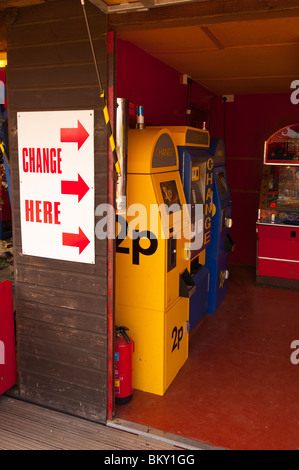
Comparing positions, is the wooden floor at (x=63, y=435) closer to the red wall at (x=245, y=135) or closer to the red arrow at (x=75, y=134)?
the red arrow at (x=75, y=134)

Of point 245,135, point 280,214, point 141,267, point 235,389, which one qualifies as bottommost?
point 235,389

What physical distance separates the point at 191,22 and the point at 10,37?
1.27 m

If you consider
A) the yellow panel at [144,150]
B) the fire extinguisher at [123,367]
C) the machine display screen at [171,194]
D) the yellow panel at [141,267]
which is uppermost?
the yellow panel at [144,150]

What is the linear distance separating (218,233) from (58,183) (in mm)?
2447

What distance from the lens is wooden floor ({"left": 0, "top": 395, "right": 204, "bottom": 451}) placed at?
106 inches

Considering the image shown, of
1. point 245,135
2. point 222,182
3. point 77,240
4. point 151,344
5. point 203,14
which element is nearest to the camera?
point 203,14

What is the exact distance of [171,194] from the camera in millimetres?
3346

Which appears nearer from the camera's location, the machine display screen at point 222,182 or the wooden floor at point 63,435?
the wooden floor at point 63,435

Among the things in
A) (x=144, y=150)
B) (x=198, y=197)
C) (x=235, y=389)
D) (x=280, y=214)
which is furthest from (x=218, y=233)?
(x=144, y=150)

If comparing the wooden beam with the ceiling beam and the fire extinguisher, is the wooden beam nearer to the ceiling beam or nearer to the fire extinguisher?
the ceiling beam

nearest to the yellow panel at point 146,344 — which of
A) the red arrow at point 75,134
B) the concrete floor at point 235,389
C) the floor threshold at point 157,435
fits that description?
the concrete floor at point 235,389

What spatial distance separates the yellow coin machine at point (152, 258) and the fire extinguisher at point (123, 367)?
0.63 ft

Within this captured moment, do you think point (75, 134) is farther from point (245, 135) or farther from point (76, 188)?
point (245, 135)

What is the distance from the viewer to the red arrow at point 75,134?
273cm
